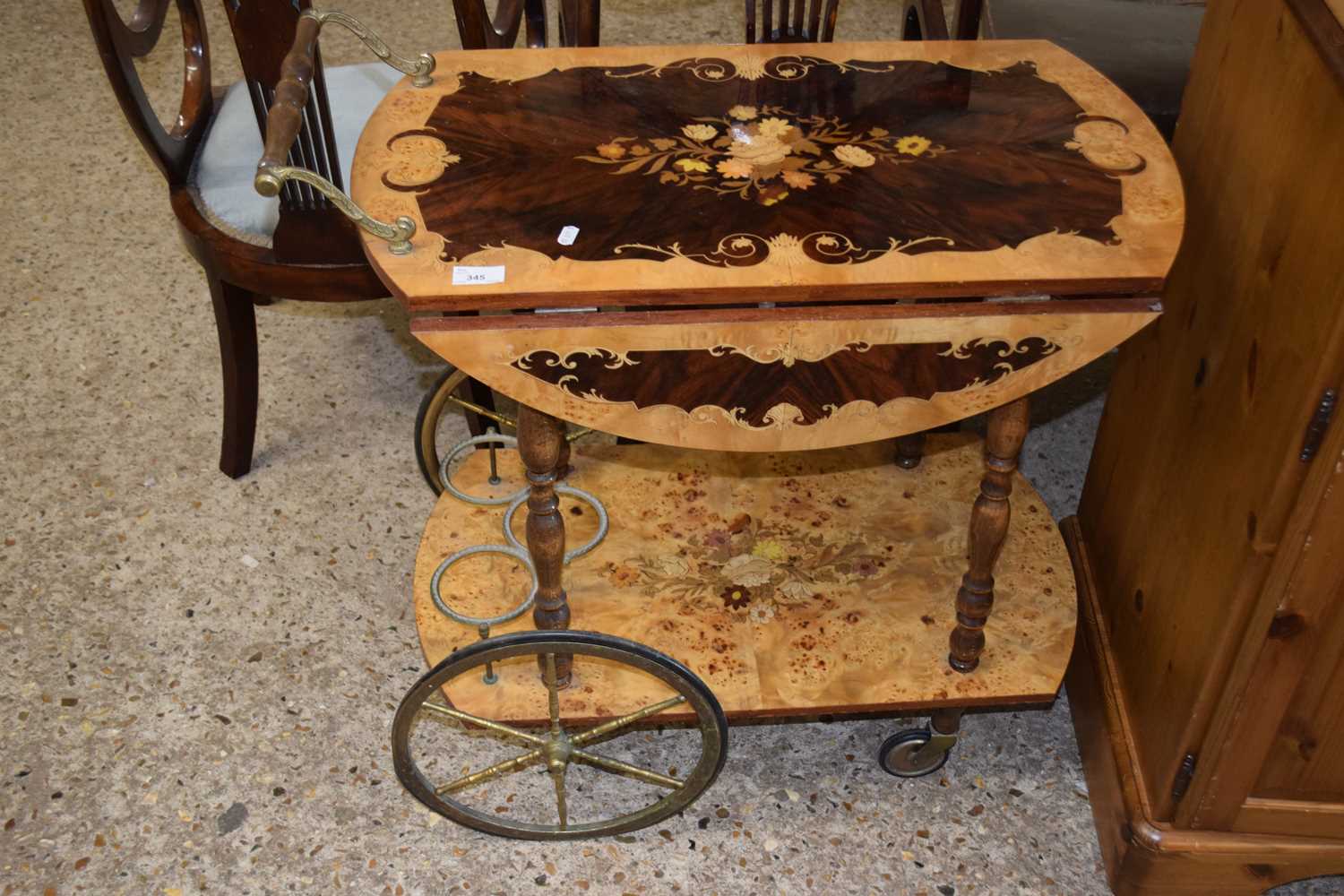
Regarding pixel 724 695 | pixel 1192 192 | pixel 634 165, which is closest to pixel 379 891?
pixel 724 695

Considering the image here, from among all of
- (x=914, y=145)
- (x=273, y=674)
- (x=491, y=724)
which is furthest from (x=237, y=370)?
(x=914, y=145)

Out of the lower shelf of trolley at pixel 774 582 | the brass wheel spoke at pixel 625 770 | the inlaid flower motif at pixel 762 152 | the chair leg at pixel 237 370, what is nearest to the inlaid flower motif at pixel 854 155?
the inlaid flower motif at pixel 762 152

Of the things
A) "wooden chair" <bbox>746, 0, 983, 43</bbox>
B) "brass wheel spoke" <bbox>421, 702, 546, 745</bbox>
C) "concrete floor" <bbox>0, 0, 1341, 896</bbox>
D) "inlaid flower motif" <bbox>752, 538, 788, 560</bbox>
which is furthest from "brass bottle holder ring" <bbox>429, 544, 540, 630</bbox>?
"wooden chair" <bbox>746, 0, 983, 43</bbox>

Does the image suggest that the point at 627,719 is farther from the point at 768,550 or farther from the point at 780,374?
the point at 780,374

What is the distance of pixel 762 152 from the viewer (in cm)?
163

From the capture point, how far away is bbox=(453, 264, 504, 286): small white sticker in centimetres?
140

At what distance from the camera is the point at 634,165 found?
5.26ft

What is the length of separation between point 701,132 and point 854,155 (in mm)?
194

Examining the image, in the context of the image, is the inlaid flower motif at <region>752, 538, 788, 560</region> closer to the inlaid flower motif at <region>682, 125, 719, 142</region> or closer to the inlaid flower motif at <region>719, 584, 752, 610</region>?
the inlaid flower motif at <region>719, 584, 752, 610</region>

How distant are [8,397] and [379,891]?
128 cm

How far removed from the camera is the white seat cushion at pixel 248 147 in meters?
2.00

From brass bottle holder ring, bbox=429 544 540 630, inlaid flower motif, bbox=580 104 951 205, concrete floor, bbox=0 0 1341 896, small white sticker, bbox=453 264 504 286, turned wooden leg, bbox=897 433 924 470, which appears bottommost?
concrete floor, bbox=0 0 1341 896

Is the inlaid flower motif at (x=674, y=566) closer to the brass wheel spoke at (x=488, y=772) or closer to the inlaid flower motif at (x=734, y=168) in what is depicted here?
the brass wheel spoke at (x=488, y=772)

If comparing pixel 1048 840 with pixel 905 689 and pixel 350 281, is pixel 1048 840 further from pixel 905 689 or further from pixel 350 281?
pixel 350 281
